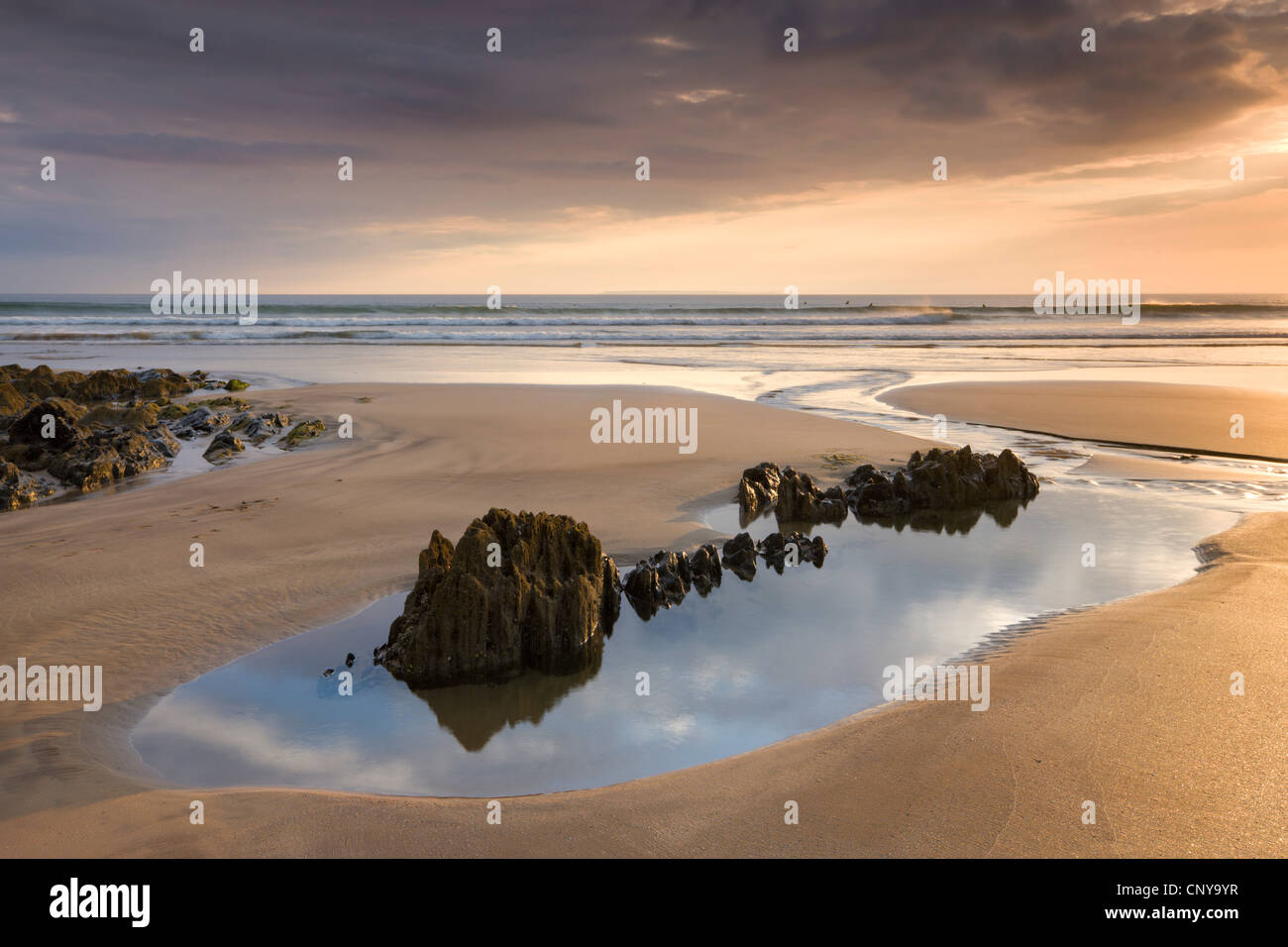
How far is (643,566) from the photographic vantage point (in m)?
6.58

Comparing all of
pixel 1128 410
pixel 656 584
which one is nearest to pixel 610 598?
pixel 656 584

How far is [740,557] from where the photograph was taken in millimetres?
7207

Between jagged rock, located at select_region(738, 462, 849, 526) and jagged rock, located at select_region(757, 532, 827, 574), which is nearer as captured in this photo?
jagged rock, located at select_region(757, 532, 827, 574)

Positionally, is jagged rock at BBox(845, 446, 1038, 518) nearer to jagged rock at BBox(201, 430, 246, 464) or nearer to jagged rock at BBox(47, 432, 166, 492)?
jagged rock at BBox(201, 430, 246, 464)

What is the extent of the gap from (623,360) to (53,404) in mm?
18355

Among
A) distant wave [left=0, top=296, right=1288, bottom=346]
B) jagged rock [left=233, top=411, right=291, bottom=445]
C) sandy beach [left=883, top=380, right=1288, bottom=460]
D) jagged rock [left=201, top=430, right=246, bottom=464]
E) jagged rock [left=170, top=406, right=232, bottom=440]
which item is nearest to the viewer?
jagged rock [left=201, top=430, right=246, bottom=464]

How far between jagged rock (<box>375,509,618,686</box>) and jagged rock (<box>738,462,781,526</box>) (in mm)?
3343

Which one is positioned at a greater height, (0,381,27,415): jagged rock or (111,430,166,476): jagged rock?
(0,381,27,415): jagged rock

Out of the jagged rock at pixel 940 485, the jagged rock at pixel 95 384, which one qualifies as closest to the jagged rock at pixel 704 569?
the jagged rock at pixel 940 485

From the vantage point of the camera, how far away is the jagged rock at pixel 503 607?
16.8 feet

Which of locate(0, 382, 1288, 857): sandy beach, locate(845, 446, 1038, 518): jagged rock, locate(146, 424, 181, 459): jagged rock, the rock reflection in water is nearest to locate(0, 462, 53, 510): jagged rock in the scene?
locate(0, 382, 1288, 857): sandy beach

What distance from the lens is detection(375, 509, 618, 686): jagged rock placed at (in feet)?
16.8

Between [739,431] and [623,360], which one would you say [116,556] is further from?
[623,360]
